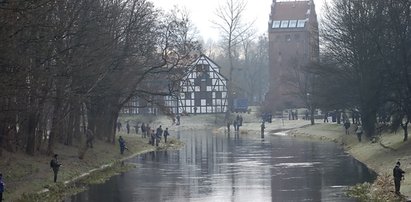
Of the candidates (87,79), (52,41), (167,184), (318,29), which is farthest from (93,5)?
(318,29)

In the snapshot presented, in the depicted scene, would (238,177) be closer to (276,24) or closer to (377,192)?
(377,192)

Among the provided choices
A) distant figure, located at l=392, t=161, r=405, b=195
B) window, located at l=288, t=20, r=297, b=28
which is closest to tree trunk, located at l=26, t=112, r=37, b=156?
distant figure, located at l=392, t=161, r=405, b=195

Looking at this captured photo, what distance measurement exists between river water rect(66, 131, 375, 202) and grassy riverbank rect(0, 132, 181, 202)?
133 centimetres

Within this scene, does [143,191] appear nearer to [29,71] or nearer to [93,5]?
[29,71]

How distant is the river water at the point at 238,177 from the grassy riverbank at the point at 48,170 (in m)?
1.33

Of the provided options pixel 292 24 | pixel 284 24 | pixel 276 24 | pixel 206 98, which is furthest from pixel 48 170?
pixel 292 24

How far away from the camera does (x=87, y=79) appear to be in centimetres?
4228

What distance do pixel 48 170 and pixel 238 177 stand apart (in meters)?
8.92

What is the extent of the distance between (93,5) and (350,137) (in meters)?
27.8

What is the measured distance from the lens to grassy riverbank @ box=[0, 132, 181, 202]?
98.1ft

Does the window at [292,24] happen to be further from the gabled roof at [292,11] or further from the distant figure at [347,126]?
the distant figure at [347,126]

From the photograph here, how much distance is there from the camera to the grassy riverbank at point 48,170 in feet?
98.1

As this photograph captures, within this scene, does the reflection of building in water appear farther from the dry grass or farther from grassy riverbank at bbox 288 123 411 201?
the dry grass

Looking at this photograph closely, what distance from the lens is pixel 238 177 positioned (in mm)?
37375
